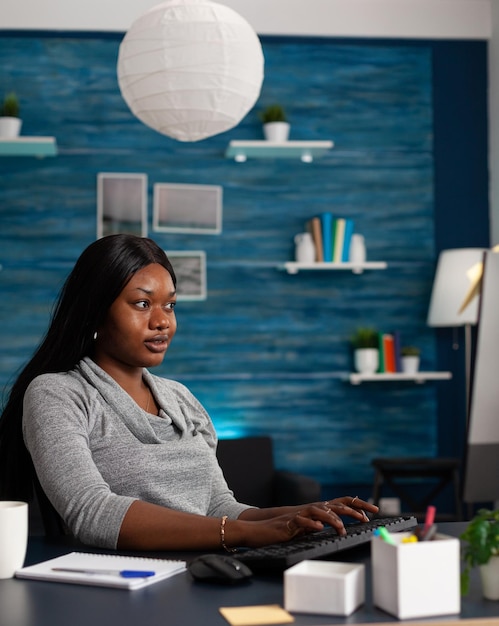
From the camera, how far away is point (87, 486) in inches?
A: 60.9

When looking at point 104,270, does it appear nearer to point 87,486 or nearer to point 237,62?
point 87,486

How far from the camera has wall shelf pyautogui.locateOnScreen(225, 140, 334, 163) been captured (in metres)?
4.83

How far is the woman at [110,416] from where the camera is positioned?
5.21 feet

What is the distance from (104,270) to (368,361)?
325cm

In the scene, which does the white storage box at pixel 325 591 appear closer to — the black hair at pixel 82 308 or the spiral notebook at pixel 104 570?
the spiral notebook at pixel 104 570

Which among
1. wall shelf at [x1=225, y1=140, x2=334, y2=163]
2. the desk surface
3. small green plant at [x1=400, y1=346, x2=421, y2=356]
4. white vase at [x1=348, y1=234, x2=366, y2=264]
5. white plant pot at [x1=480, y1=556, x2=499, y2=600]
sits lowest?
the desk surface

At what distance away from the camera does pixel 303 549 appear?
128 cm

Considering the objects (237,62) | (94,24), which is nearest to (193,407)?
(237,62)

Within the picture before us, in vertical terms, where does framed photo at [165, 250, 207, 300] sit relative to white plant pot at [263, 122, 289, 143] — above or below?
below

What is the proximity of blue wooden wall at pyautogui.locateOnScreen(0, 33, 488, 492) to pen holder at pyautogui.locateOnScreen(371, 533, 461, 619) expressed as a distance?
158 inches

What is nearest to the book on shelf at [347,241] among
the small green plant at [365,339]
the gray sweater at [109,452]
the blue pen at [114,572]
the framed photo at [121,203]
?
the small green plant at [365,339]

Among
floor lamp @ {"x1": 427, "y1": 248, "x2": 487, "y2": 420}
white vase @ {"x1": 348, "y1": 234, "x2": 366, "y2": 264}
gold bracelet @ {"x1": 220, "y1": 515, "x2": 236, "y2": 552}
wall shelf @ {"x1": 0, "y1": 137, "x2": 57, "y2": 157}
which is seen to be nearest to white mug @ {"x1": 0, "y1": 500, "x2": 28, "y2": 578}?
gold bracelet @ {"x1": 220, "y1": 515, "x2": 236, "y2": 552}

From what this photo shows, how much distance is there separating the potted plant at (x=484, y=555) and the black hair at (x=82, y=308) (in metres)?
1.00

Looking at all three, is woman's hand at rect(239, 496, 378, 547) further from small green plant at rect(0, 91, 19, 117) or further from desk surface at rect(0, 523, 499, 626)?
small green plant at rect(0, 91, 19, 117)
